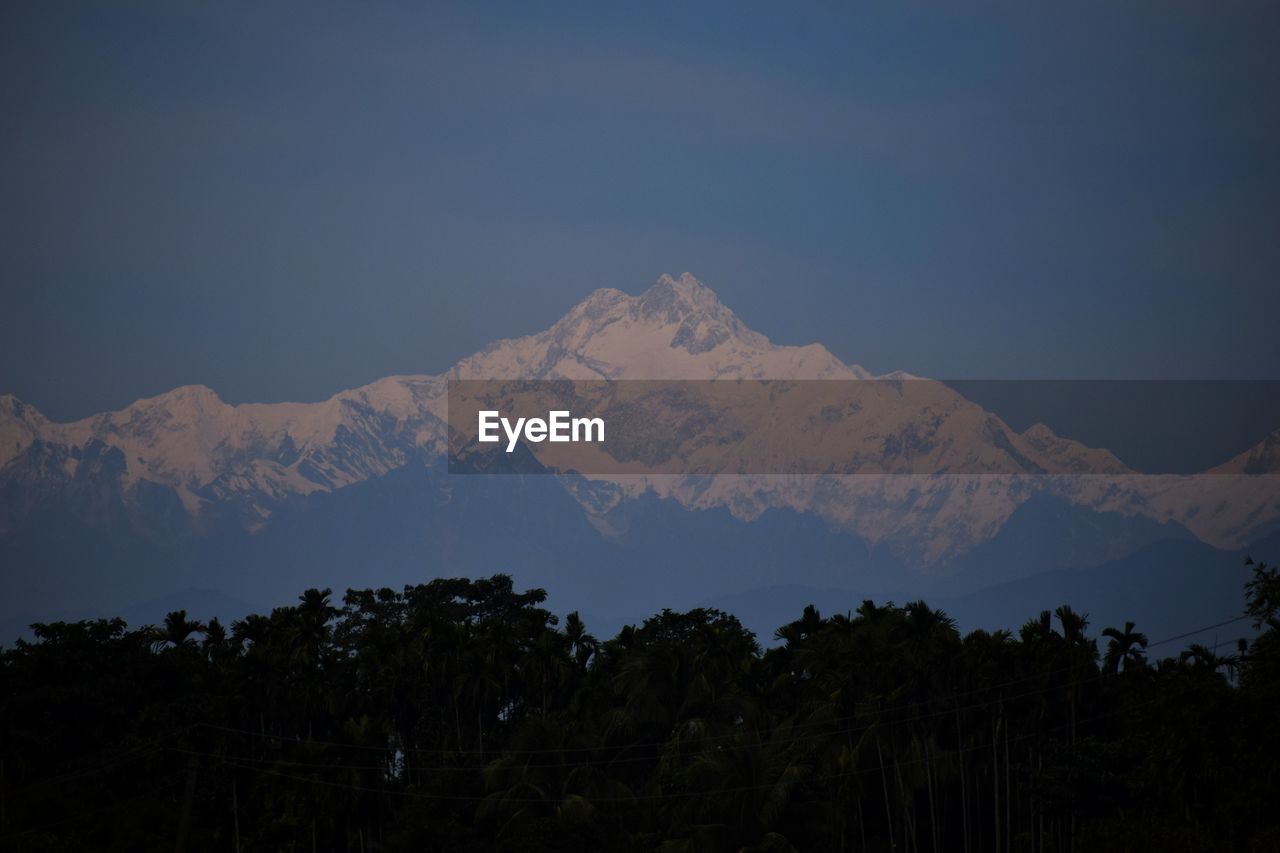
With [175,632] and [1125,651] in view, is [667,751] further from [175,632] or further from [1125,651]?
[175,632]

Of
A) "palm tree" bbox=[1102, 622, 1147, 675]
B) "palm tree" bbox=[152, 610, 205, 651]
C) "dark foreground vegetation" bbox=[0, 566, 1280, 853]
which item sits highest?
"palm tree" bbox=[152, 610, 205, 651]

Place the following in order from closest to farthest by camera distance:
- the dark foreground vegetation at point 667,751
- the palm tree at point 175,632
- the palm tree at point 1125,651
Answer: the dark foreground vegetation at point 667,751 → the palm tree at point 1125,651 → the palm tree at point 175,632

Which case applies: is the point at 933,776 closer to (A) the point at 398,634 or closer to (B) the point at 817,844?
(B) the point at 817,844

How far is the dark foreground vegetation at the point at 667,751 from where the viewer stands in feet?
259

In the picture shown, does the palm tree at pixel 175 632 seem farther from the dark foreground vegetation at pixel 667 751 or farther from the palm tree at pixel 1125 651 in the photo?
the palm tree at pixel 1125 651

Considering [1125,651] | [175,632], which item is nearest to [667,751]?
[1125,651]

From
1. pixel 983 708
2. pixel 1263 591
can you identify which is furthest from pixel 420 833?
pixel 1263 591

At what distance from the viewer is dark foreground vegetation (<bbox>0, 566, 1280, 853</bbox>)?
78.8 meters

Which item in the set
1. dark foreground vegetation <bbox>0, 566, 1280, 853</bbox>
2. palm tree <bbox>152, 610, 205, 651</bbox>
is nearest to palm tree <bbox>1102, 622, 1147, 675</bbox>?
dark foreground vegetation <bbox>0, 566, 1280, 853</bbox>

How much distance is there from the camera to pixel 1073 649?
86.9 metres

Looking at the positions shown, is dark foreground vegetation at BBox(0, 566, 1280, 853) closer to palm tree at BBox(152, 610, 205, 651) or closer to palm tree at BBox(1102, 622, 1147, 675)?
palm tree at BBox(1102, 622, 1147, 675)

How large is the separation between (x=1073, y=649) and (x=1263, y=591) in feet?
82.1

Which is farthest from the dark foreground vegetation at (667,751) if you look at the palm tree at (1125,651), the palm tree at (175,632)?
the palm tree at (175,632)

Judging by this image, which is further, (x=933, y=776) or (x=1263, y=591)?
(x=933, y=776)
